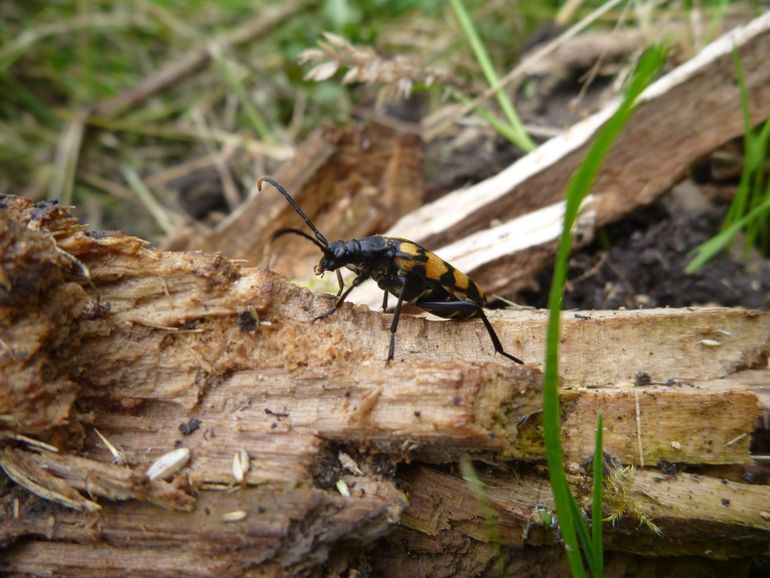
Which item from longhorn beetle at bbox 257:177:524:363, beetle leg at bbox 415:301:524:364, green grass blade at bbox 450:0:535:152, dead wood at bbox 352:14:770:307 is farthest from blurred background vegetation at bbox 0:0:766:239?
beetle leg at bbox 415:301:524:364


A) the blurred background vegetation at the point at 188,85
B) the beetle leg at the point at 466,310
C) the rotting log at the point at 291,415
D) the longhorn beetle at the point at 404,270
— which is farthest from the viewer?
the blurred background vegetation at the point at 188,85

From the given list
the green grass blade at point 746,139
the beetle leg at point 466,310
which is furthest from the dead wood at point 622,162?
the beetle leg at point 466,310

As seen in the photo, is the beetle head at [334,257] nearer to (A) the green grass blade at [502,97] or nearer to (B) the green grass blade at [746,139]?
(A) the green grass blade at [502,97]

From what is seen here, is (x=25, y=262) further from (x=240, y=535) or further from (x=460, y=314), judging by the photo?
(x=460, y=314)

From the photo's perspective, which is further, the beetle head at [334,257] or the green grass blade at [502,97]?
the green grass blade at [502,97]

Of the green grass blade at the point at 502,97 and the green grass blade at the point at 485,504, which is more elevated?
the green grass blade at the point at 502,97

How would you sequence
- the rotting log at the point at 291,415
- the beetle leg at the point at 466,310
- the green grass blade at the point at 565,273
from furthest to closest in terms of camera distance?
the beetle leg at the point at 466,310 → the rotting log at the point at 291,415 → the green grass blade at the point at 565,273

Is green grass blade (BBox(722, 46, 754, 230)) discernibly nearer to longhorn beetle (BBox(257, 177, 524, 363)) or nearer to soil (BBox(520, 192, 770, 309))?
soil (BBox(520, 192, 770, 309))
